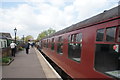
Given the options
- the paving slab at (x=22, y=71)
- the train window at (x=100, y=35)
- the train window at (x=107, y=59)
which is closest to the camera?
the train window at (x=107, y=59)

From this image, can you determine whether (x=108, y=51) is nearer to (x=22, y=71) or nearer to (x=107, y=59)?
(x=107, y=59)

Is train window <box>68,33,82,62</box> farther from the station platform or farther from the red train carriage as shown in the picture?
the station platform

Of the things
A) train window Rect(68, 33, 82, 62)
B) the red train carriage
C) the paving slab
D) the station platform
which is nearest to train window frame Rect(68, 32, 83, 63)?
train window Rect(68, 33, 82, 62)

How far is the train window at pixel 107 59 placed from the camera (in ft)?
11.6

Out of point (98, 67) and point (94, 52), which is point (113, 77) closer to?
point (98, 67)

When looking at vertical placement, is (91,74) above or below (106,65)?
below

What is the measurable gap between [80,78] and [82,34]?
58.8 inches

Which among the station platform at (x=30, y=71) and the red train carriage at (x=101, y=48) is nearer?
the red train carriage at (x=101, y=48)

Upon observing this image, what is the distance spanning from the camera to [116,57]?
364cm

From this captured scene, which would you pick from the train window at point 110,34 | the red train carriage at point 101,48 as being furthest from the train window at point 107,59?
the train window at point 110,34

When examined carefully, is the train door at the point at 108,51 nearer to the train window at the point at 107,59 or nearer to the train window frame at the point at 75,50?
the train window at the point at 107,59

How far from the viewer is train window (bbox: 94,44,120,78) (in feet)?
11.6

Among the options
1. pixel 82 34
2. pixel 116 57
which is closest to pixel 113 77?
pixel 116 57

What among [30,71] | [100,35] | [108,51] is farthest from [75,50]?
[30,71]
